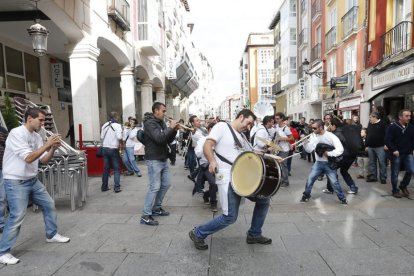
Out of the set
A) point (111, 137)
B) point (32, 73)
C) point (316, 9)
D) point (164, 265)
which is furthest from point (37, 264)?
point (316, 9)

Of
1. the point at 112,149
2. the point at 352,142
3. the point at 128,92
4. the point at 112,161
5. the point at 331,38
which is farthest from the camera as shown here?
the point at 331,38

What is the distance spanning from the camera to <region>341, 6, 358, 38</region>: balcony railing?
17266 mm

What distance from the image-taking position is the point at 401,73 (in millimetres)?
10789

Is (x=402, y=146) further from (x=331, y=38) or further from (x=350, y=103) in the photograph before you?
(x=331, y=38)

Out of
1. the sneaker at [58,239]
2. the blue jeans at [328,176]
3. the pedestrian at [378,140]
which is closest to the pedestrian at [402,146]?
the pedestrian at [378,140]

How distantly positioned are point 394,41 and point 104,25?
1016cm

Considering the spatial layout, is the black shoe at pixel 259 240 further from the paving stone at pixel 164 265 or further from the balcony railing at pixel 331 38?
the balcony railing at pixel 331 38

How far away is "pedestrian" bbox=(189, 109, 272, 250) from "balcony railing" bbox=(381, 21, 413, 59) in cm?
958

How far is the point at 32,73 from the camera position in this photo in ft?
41.3

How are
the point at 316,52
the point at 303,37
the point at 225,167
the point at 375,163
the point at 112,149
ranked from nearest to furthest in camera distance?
the point at 225,167
the point at 112,149
the point at 375,163
the point at 316,52
the point at 303,37

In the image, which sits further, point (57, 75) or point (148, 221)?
point (57, 75)

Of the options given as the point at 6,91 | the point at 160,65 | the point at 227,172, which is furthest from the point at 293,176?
the point at 160,65

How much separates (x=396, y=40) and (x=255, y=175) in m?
10.8

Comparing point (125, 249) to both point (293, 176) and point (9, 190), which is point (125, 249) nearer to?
point (9, 190)
